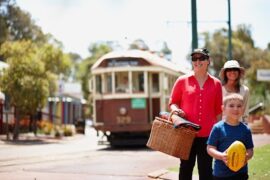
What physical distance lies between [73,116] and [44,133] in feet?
107

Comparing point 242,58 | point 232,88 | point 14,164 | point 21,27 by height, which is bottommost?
point 14,164

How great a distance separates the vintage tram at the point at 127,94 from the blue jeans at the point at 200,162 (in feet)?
43.8

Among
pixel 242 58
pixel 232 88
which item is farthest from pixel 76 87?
pixel 232 88

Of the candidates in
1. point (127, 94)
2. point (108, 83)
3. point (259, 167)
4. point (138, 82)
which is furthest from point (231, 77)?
point (108, 83)

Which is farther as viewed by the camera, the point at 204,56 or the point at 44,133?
the point at 44,133

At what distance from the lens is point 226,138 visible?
5695mm

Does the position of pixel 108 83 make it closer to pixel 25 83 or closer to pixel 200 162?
pixel 25 83

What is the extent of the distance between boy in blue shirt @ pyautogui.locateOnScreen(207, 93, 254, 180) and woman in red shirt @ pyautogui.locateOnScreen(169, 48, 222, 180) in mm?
1108

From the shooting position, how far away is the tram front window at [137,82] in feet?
69.4

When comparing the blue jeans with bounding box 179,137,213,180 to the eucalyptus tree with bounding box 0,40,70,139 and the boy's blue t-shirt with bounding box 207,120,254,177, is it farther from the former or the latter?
the eucalyptus tree with bounding box 0,40,70,139

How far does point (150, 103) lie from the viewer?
831 inches

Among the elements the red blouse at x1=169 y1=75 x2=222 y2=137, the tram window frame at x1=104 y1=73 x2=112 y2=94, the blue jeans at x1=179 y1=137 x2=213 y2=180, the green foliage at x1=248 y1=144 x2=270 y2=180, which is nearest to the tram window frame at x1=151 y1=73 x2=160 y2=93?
the tram window frame at x1=104 y1=73 x2=112 y2=94

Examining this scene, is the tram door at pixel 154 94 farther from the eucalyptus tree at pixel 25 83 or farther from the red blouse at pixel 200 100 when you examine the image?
the red blouse at pixel 200 100

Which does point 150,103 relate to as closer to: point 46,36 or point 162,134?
point 162,134
